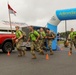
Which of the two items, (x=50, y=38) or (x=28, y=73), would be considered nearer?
(x=28, y=73)

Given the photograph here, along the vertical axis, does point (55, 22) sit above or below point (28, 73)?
above

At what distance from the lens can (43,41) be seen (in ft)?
60.8

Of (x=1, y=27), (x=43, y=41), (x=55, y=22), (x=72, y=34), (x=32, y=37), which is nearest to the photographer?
(x=32, y=37)

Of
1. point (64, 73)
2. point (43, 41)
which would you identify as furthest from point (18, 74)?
point (43, 41)

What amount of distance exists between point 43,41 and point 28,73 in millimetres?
9805

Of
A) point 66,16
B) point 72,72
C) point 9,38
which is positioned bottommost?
point 72,72

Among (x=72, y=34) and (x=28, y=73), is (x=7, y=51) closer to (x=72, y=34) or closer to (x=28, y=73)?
(x=72, y=34)

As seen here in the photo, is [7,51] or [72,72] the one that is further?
[7,51]

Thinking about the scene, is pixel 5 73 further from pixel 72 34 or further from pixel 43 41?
pixel 43 41

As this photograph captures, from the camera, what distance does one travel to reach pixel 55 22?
20062 mm

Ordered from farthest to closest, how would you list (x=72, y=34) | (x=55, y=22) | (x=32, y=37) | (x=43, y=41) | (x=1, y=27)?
(x=1, y=27) < (x=55, y=22) < (x=43, y=41) < (x=72, y=34) < (x=32, y=37)

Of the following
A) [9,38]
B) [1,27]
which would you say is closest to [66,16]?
[9,38]

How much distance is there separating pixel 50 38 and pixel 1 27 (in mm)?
32679

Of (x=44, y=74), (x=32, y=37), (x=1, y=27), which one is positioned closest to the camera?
(x=44, y=74)
